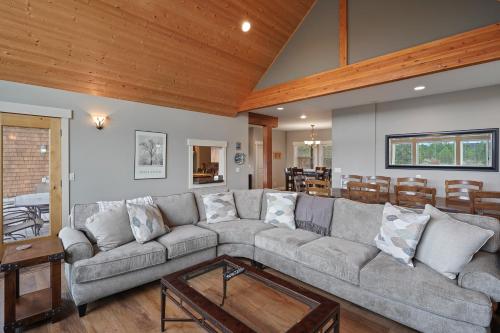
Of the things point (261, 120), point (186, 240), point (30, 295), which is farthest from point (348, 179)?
point (30, 295)

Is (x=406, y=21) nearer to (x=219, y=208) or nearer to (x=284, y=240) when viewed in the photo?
(x=284, y=240)

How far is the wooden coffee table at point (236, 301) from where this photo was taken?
152 cm

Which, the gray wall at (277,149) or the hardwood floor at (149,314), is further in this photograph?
the gray wall at (277,149)

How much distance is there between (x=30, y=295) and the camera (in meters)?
2.34

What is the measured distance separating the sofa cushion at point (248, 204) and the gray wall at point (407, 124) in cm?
265

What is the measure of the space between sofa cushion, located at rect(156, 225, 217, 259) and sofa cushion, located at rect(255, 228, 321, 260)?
2.00 feet

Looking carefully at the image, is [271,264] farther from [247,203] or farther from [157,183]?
[157,183]

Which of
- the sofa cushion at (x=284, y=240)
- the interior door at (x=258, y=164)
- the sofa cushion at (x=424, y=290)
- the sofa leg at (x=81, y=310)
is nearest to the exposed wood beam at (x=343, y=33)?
the sofa cushion at (x=284, y=240)

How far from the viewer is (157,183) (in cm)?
474

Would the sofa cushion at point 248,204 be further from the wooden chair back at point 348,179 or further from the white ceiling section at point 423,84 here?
the wooden chair back at point 348,179

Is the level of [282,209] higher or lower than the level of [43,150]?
lower

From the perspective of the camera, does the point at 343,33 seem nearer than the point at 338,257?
No

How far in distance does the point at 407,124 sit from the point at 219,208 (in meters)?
3.92

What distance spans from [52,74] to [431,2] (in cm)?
516
